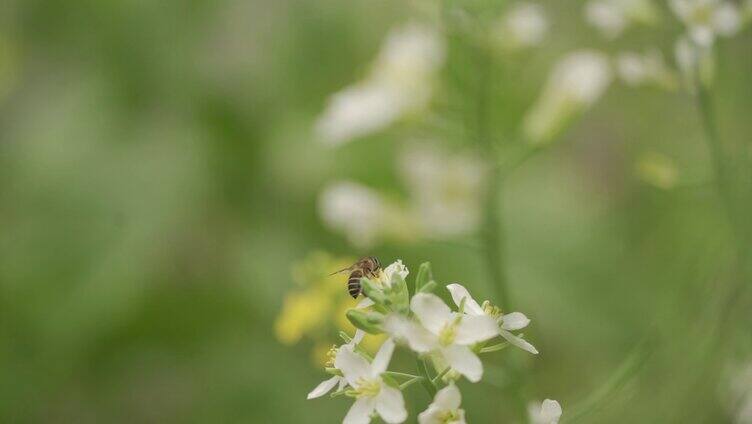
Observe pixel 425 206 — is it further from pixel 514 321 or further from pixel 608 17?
pixel 514 321

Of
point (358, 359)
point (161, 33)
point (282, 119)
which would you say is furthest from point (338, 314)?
point (161, 33)

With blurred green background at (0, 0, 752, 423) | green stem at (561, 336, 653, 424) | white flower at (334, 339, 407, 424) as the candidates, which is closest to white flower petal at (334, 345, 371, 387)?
white flower at (334, 339, 407, 424)

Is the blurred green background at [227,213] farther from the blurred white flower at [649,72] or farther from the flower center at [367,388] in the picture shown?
the flower center at [367,388]

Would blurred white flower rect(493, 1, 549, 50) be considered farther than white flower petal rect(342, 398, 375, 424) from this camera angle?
Yes

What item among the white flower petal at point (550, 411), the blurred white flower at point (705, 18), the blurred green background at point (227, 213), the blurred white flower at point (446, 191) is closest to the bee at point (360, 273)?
the white flower petal at point (550, 411)

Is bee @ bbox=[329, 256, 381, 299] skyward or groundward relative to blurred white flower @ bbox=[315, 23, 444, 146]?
groundward

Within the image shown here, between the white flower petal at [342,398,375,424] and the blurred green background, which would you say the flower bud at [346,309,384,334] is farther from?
the blurred green background
